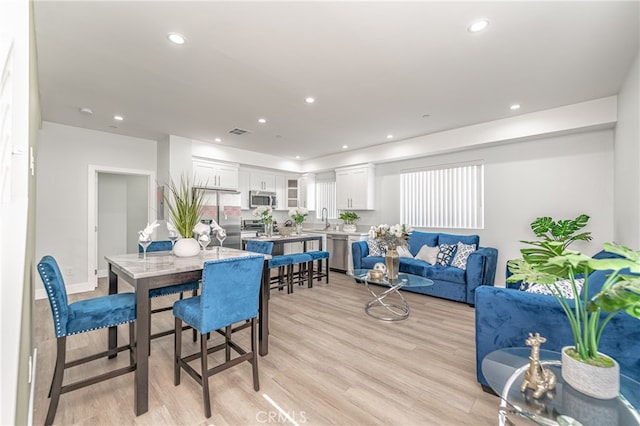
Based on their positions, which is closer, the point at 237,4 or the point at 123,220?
the point at 237,4

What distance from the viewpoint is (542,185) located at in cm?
425

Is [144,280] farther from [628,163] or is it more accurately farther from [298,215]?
[628,163]

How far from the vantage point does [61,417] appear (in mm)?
1778

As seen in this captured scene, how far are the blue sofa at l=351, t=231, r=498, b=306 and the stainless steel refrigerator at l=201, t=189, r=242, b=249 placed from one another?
2445 millimetres

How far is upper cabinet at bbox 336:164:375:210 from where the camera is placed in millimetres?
6207

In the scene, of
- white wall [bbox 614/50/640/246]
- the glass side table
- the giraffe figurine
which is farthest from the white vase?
white wall [bbox 614/50/640/246]

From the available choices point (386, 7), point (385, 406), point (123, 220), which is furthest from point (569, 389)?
point (123, 220)

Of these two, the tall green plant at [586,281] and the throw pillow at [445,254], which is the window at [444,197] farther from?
the tall green plant at [586,281]

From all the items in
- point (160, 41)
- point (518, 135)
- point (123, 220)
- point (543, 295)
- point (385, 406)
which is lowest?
point (385, 406)

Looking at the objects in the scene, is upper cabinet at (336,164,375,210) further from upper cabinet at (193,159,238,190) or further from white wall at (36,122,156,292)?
white wall at (36,122,156,292)

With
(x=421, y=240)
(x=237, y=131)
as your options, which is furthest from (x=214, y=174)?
(x=421, y=240)

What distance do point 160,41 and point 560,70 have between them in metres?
3.66

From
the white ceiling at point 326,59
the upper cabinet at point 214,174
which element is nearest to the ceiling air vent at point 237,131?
the white ceiling at point 326,59

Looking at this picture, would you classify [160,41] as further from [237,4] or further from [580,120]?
[580,120]
